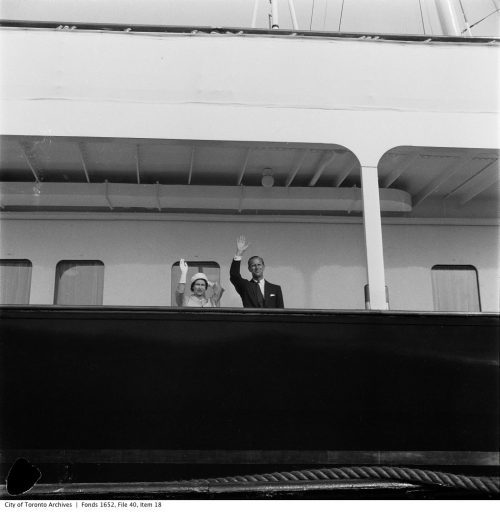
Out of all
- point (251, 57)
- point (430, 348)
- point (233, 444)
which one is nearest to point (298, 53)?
point (251, 57)

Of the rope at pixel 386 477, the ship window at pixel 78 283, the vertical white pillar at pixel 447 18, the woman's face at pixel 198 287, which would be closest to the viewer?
the rope at pixel 386 477

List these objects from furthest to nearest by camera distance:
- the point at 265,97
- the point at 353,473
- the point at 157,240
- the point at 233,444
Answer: the point at 157,240
the point at 265,97
the point at 233,444
the point at 353,473

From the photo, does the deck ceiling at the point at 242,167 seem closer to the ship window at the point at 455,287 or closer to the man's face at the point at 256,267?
the ship window at the point at 455,287

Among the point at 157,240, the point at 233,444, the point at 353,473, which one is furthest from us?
the point at 157,240

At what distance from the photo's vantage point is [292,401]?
4129 mm

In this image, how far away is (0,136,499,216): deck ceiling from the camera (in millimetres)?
5820

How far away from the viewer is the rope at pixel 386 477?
3.79m

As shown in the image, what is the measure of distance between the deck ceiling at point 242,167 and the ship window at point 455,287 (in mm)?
766

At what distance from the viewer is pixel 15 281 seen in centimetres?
661

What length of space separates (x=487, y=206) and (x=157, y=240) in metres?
3.79

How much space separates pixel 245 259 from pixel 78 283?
1.82 m

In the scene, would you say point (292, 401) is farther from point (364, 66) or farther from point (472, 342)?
point (364, 66)

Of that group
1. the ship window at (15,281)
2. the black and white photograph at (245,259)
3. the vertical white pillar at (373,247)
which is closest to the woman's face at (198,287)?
the black and white photograph at (245,259)

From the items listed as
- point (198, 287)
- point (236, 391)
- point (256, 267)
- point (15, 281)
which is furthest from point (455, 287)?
point (15, 281)
